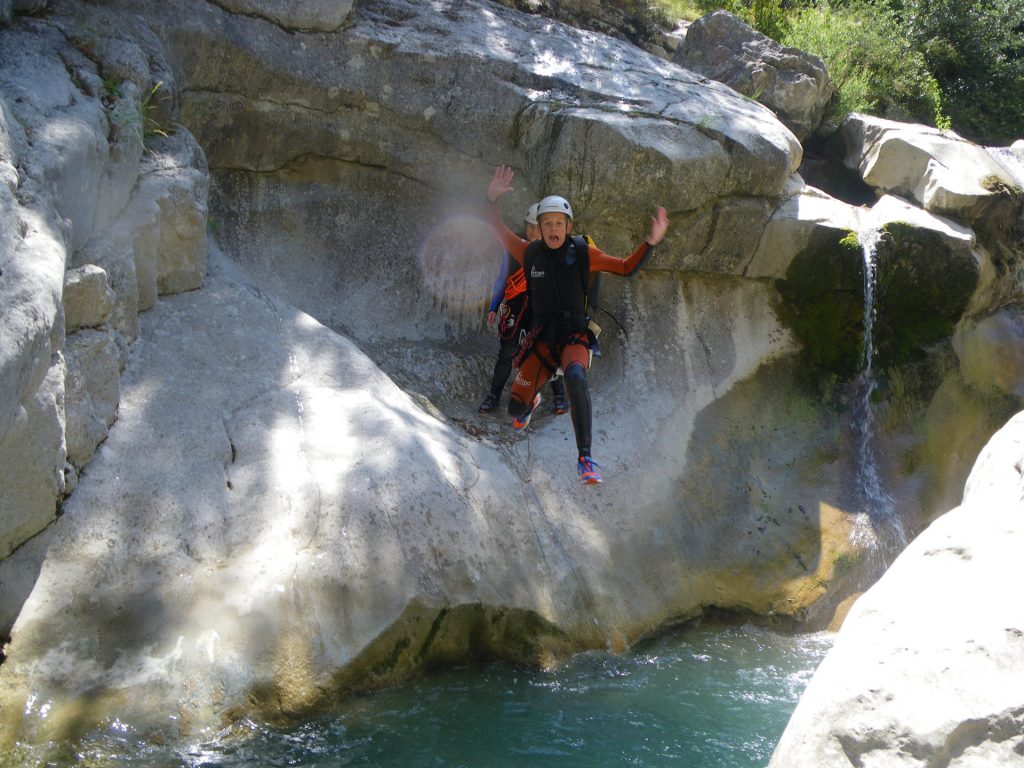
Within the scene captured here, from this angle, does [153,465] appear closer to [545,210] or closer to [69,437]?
[69,437]

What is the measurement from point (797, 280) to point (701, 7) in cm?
664

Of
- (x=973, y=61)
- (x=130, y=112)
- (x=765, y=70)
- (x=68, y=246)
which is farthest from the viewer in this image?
(x=973, y=61)

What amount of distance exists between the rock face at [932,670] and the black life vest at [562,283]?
376cm

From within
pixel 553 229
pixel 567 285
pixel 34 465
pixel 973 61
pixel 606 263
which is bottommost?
pixel 34 465

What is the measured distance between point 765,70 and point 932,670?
8.93m

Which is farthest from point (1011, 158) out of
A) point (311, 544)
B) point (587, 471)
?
point (311, 544)

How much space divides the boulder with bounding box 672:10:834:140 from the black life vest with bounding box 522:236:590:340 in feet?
15.7

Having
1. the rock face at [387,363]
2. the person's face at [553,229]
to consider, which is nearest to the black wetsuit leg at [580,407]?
the rock face at [387,363]

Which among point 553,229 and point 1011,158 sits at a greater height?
point 1011,158

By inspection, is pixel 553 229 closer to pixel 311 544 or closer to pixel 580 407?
pixel 580 407

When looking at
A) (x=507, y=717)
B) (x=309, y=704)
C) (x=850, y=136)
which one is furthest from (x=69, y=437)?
(x=850, y=136)

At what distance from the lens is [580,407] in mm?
6688

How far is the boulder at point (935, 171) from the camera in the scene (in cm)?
848

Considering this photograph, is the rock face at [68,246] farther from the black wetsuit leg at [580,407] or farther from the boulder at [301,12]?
the black wetsuit leg at [580,407]
